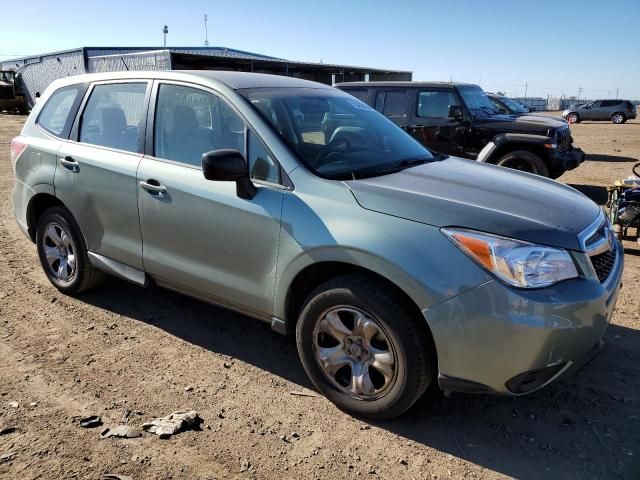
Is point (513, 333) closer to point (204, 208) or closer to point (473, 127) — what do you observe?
point (204, 208)

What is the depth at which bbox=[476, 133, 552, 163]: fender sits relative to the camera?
28.3 ft

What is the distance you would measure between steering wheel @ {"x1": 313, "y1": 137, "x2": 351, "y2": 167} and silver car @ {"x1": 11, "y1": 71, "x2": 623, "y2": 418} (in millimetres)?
14

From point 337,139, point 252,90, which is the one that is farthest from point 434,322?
point 252,90

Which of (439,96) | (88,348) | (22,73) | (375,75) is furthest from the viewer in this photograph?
(375,75)

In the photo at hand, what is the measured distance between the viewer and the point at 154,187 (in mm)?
3451

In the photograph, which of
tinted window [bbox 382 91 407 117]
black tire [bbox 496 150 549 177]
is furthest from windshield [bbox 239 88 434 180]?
tinted window [bbox 382 91 407 117]

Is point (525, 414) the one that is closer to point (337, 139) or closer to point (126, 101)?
point (337, 139)

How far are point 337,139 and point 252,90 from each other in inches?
25.1

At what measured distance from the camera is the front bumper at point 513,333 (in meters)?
2.33

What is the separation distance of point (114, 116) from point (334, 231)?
2.25 m

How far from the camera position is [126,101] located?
388 cm

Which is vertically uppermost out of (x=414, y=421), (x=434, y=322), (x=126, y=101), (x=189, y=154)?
(x=126, y=101)

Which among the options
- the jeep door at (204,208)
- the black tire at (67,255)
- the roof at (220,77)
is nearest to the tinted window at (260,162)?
the jeep door at (204,208)

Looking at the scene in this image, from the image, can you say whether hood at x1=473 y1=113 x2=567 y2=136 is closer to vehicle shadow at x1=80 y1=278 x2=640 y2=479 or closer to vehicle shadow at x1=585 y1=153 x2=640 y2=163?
vehicle shadow at x1=80 y1=278 x2=640 y2=479
